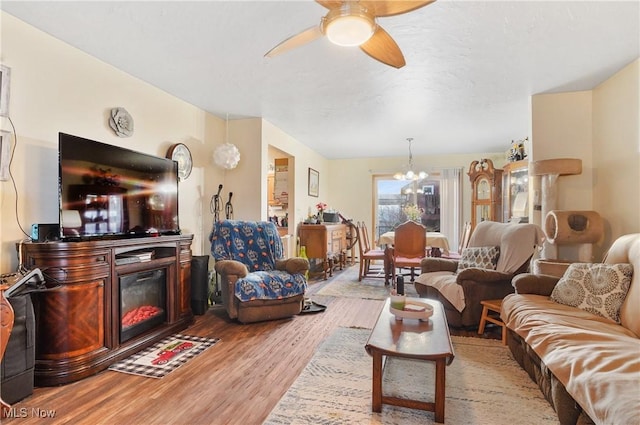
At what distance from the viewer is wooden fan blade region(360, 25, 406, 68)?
5.84ft

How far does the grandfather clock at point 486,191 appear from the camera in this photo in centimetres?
554

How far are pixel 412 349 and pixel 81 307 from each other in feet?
6.91

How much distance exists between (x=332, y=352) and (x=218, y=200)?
8.59 ft

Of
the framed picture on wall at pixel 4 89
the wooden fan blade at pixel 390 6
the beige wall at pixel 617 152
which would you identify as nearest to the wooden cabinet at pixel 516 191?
the beige wall at pixel 617 152

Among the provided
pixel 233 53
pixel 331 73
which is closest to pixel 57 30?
pixel 233 53

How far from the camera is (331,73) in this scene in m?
3.01

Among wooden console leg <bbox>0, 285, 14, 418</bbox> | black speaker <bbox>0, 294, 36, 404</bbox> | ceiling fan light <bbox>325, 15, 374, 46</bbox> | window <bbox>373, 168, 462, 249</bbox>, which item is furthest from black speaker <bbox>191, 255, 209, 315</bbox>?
window <bbox>373, 168, 462, 249</bbox>

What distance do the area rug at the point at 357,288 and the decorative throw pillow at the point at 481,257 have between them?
106cm

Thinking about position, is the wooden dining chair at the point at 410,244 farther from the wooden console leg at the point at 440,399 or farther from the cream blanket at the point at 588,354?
the wooden console leg at the point at 440,399

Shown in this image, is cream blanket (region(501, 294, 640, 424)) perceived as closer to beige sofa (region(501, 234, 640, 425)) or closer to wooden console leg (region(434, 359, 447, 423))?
beige sofa (region(501, 234, 640, 425))

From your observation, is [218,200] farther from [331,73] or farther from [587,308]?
[587,308]

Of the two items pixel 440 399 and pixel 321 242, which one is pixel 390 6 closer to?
pixel 440 399

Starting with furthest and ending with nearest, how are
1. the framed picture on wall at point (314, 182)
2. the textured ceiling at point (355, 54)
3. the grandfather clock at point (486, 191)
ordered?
1. the framed picture on wall at point (314, 182)
2. the grandfather clock at point (486, 191)
3. the textured ceiling at point (355, 54)

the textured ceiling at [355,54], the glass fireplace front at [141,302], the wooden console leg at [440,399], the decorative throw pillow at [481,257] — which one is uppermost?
the textured ceiling at [355,54]
